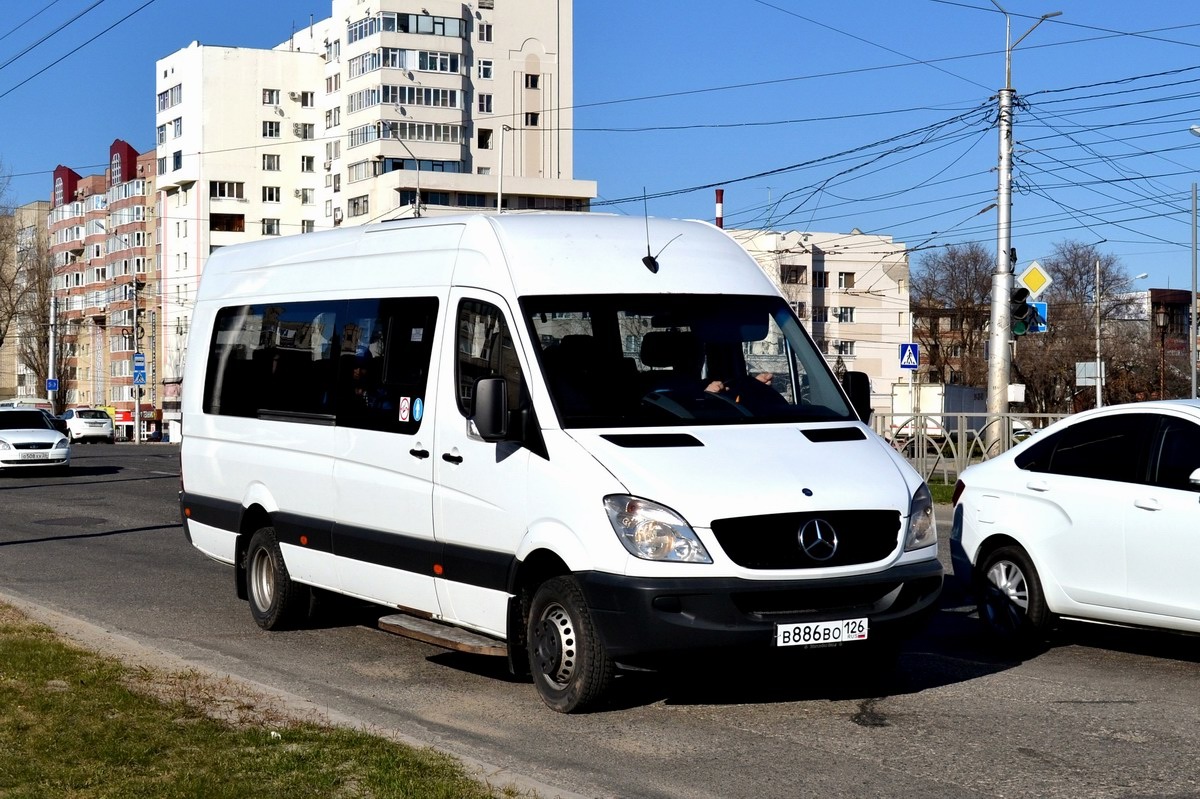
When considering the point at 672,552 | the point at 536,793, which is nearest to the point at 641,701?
the point at 672,552

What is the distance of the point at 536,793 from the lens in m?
6.19

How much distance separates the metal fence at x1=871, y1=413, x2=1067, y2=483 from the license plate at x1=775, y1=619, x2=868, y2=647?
1878cm

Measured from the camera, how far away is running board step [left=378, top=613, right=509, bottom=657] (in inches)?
346

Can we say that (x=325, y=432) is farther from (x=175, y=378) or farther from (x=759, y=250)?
(x=175, y=378)

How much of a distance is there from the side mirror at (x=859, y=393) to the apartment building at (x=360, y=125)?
92.6 metres

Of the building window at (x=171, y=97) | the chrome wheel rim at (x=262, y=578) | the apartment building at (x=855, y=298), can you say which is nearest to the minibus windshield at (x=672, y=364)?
the chrome wheel rim at (x=262, y=578)

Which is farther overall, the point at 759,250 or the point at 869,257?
the point at 869,257

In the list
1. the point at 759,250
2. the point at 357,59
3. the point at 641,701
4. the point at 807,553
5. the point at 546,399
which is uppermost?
the point at 357,59

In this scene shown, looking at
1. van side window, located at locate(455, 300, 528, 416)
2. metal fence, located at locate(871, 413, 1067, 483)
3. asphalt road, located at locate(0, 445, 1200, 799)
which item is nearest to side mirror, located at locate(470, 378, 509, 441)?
van side window, located at locate(455, 300, 528, 416)

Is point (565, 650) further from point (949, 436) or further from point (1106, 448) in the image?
point (949, 436)

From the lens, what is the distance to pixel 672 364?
8.69 meters

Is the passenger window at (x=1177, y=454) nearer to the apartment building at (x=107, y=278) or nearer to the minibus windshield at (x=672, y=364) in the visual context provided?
the minibus windshield at (x=672, y=364)

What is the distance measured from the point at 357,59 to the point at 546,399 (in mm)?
101759

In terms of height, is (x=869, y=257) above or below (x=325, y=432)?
above
